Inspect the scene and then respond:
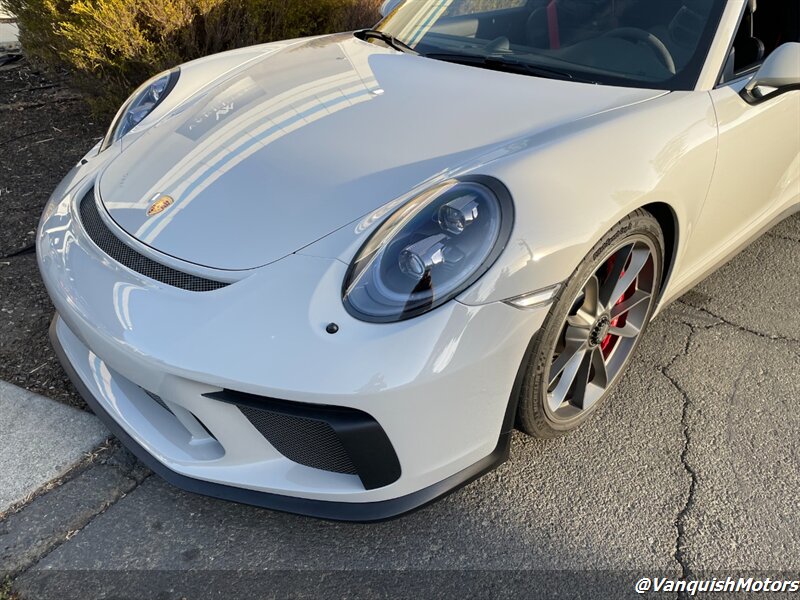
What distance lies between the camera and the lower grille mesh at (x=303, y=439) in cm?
166

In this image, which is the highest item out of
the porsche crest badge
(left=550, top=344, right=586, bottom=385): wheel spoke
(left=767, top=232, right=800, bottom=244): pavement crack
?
the porsche crest badge

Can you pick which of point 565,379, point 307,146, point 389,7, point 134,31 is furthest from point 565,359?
point 134,31

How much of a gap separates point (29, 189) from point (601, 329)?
3123 millimetres

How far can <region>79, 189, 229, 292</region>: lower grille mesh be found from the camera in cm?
181

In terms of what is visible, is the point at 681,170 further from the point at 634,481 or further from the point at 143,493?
the point at 143,493

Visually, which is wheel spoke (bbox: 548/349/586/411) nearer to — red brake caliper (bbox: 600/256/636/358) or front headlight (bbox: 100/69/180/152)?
red brake caliper (bbox: 600/256/636/358)

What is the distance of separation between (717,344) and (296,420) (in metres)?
1.84

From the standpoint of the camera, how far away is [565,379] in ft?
7.02

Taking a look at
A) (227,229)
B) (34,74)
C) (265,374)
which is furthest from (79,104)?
(265,374)

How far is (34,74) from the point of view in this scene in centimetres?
566

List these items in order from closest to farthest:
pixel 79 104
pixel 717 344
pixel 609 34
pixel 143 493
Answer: pixel 143 493 → pixel 609 34 → pixel 717 344 → pixel 79 104

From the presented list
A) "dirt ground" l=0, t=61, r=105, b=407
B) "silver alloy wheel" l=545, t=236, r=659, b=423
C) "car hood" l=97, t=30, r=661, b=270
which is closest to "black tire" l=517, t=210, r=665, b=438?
"silver alloy wheel" l=545, t=236, r=659, b=423

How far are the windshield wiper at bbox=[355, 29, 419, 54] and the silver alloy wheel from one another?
1238 mm

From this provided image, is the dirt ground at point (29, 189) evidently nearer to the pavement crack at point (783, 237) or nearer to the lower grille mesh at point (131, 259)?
the lower grille mesh at point (131, 259)
